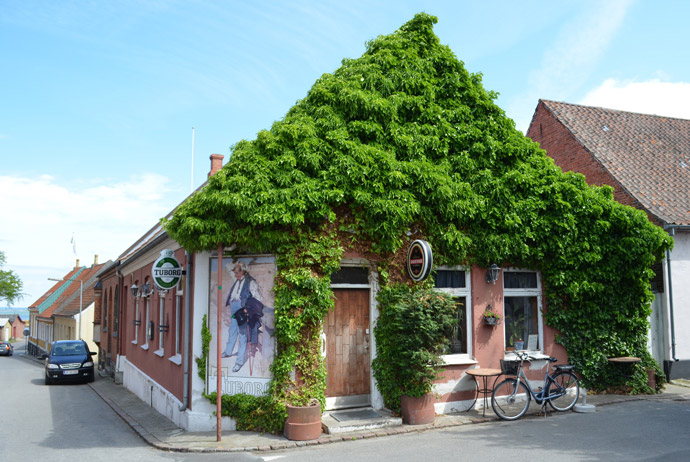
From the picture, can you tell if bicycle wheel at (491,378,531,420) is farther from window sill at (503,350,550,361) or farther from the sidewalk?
window sill at (503,350,550,361)

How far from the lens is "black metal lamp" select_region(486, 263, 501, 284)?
11.7m

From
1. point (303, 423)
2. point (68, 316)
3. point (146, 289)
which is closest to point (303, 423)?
point (303, 423)

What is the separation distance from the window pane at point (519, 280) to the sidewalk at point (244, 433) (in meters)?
2.70

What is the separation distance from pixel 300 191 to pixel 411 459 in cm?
480

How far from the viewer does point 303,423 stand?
9180 millimetres

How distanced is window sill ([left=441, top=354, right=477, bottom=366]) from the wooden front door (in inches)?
68.3

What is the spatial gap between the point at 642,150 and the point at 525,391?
1057cm

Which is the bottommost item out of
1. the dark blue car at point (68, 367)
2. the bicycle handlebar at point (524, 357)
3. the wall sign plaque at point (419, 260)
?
the dark blue car at point (68, 367)

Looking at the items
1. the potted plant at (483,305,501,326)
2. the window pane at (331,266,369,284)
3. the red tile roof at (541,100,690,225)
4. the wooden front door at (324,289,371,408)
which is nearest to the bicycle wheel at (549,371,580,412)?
the potted plant at (483,305,501,326)

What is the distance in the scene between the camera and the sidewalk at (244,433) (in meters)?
8.93

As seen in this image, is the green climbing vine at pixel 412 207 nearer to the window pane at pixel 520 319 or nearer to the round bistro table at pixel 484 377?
the window pane at pixel 520 319

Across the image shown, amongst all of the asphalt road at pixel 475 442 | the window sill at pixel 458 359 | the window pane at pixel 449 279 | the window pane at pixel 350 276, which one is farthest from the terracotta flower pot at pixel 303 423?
the window pane at pixel 449 279

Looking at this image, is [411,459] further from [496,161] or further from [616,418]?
[496,161]

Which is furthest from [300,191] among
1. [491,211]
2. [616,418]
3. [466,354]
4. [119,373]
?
[119,373]
